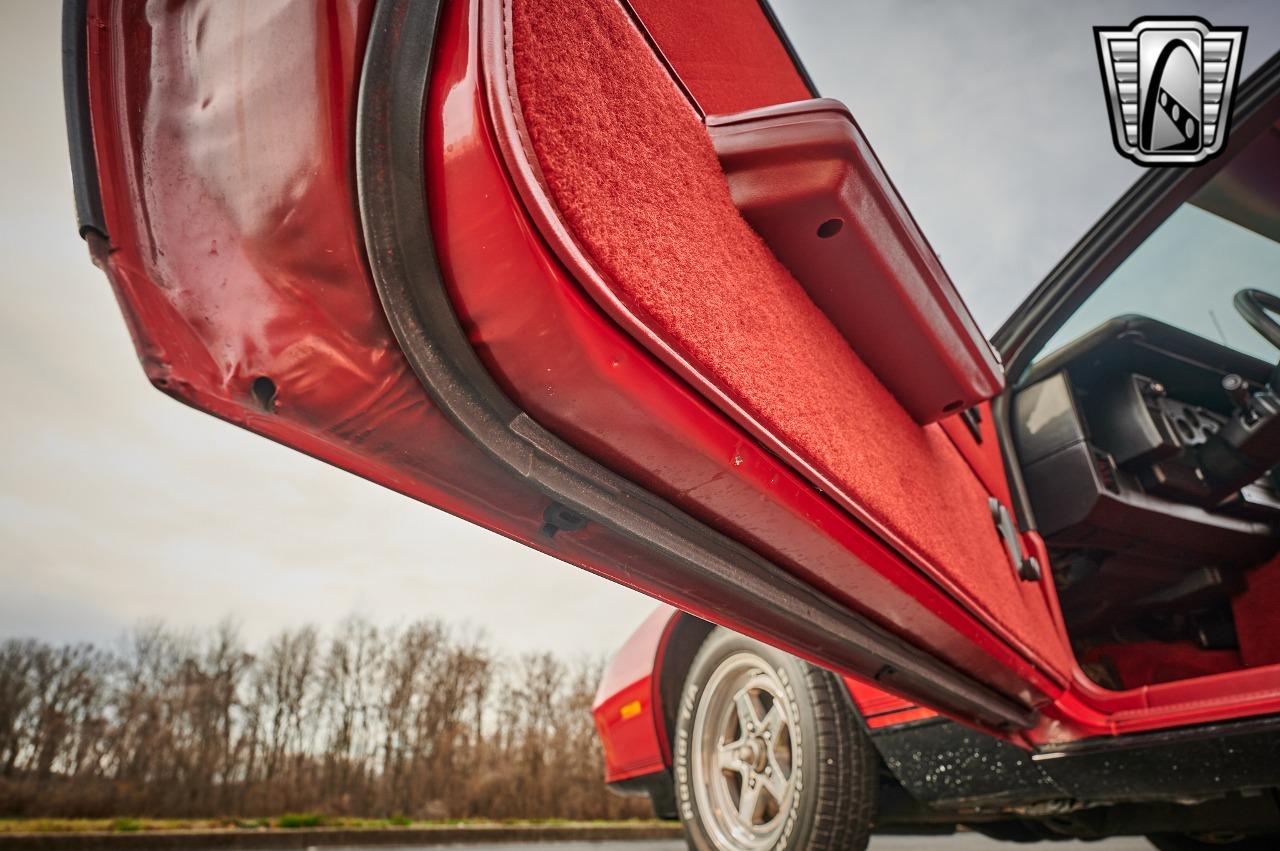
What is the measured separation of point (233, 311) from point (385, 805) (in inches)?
747

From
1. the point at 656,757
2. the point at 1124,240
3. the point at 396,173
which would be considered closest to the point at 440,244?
the point at 396,173

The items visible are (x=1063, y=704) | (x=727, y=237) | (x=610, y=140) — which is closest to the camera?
(x=610, y=140)

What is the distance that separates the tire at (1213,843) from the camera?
253 centimetres

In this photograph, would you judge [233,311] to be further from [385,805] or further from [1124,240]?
[385,805]

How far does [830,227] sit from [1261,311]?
1.90 meters

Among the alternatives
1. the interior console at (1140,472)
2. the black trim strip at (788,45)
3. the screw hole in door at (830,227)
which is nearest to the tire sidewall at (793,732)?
the interior console at (1140,472)

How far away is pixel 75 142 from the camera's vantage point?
0.60 metres

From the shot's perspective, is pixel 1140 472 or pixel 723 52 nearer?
pixel 723 52

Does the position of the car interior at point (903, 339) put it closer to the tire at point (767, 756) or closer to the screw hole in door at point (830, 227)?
the screw hole in door at point (830, 227)

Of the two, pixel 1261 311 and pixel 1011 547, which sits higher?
pixel 1261 311

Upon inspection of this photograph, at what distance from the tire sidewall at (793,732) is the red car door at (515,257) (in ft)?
3.28

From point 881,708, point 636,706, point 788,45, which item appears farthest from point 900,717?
point 788,45

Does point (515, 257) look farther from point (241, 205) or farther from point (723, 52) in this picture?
point (723, 52)

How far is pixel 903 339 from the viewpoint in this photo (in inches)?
49.4
